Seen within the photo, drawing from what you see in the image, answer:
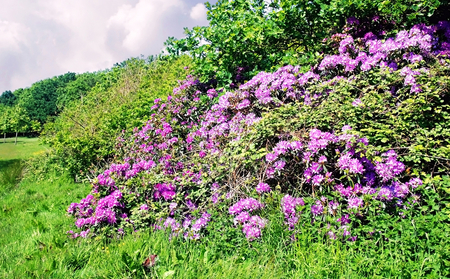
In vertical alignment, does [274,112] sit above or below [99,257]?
above

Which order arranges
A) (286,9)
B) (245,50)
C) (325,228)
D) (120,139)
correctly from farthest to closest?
(120,139), (245,50), (286,9), (325,228)

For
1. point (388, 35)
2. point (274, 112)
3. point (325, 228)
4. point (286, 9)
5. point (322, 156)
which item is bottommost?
point (325, 228)

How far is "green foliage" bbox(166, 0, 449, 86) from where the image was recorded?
4641 millimetres

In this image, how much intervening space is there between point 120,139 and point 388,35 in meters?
5.55

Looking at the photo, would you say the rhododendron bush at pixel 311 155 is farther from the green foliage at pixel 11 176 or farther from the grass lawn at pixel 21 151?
the grass lawn at pixel 21 151

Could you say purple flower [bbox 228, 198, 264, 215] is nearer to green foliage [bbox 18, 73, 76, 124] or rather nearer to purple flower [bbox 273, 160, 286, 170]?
purple flower [bbox 273, 160, 286, 170]

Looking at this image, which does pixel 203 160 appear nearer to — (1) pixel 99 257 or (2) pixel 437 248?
(1) pixel 99 257

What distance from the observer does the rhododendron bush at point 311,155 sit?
2.84m

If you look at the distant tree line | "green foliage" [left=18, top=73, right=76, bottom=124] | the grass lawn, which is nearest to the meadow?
the grass lawn

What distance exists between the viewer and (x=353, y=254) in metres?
2.40

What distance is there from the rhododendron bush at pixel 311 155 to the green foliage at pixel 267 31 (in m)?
0.37

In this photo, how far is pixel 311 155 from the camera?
3.09 m

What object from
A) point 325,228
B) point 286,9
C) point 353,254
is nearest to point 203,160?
point 325,228

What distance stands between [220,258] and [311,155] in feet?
4.52
